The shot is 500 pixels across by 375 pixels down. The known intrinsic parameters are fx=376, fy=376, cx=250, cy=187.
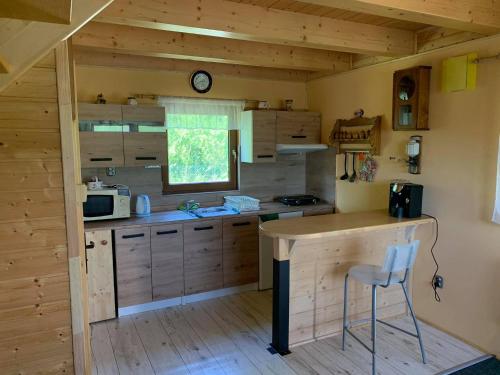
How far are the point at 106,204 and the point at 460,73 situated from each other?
3.08 meters

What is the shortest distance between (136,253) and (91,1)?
2544 millimetres

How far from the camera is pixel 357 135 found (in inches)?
150

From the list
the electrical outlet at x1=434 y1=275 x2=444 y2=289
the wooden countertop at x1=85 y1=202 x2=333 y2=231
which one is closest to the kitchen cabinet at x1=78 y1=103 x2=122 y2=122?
the wooden countertop at x1=85 y1=202 x2=333 y2=231

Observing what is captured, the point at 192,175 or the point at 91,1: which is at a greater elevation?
the point at 91,1

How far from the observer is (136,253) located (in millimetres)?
3398

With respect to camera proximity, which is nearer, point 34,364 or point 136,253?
point 34,364

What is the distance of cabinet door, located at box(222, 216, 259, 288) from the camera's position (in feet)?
12.4

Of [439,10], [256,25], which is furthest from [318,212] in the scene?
[439,10]

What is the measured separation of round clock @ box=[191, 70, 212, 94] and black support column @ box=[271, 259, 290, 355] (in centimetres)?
214

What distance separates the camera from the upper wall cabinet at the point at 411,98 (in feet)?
9.92

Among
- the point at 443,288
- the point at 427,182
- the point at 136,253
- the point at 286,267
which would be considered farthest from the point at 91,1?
the point at 443,288

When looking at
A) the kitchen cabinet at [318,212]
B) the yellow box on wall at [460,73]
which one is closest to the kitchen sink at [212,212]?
the kitchen cabinet at [318,212]

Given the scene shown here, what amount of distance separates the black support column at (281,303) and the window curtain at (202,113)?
1909mm

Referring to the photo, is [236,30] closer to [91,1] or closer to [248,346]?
[91,1]
